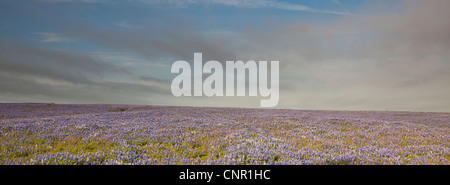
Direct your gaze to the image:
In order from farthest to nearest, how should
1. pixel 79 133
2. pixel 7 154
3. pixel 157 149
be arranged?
1. pixel 79 133
2. pixel 157 149
3. pixel 7 154

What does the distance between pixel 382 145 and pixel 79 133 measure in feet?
43.6

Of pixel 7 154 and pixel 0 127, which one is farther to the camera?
pixel 0 127

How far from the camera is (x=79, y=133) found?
10.2 m
